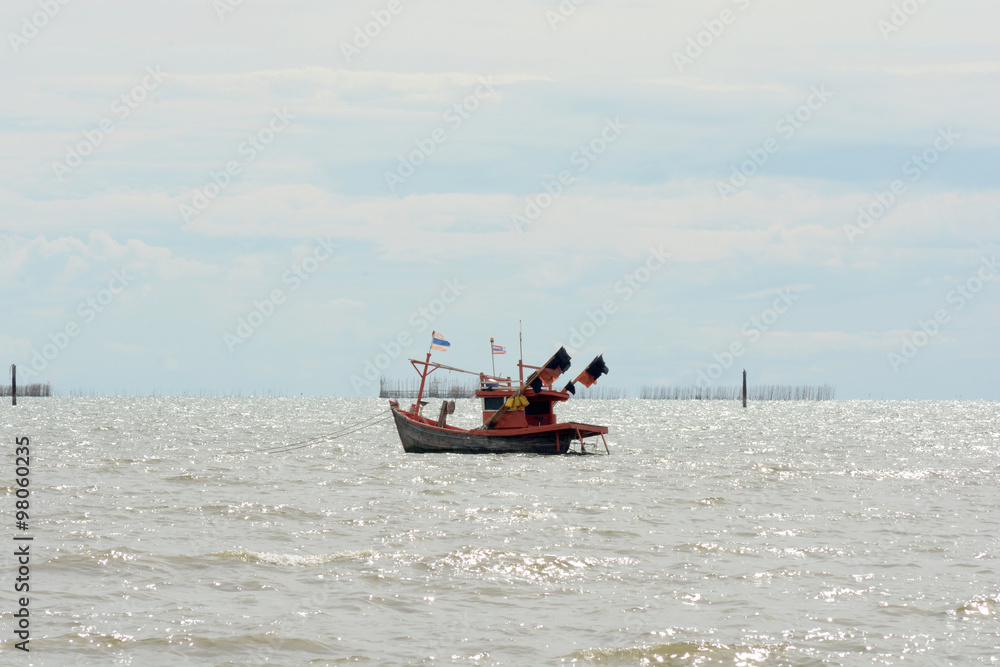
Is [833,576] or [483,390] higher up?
[483,390]

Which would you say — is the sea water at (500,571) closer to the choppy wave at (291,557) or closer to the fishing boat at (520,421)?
the choppy wave at (291,557)

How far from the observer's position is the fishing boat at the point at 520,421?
130 feet

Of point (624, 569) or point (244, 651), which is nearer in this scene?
point (244, 651)

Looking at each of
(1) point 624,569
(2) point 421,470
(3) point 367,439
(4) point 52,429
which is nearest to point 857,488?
(2) point 421,470

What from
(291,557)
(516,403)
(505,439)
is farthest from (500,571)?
(516,403)

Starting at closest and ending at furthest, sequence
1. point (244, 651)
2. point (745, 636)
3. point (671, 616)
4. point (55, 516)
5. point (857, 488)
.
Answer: point (244, 651) → point (745, 636) → point (671, 616) → point (55, 516) → point (857, 488)

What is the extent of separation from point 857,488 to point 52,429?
52208 mm

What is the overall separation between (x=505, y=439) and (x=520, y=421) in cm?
113

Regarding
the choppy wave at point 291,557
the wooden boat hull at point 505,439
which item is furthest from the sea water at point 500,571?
the wooden boat hull at point 505,439

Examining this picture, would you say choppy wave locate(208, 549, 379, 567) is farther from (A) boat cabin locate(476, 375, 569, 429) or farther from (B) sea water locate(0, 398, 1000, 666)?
(A) boat cabin locate(476, 375, 569, 429)

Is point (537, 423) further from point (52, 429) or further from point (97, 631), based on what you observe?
point (52, 429)

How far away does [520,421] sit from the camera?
40.6m

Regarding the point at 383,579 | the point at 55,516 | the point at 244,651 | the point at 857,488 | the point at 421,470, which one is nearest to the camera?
the point at 244,651

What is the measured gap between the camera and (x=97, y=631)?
1125 cm
